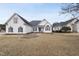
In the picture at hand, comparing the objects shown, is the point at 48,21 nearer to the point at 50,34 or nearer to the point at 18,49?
the point at 50,34

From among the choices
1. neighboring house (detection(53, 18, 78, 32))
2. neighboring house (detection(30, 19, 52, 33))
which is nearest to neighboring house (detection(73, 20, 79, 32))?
neighboring house (detection(53, 18, 78, 32))

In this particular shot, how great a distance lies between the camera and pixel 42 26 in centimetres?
377

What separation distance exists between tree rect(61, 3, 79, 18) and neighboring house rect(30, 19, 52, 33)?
0.24 metres

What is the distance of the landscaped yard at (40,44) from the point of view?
12.1 ft

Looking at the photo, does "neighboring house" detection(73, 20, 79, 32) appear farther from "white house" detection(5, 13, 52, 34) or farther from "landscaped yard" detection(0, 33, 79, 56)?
"white house" detection(5, 13, 52, 34)

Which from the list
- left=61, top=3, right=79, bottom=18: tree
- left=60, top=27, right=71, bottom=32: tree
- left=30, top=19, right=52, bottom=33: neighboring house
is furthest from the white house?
left=61, top=3, right=79, bottom=18: tree

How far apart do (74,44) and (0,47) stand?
0.90m

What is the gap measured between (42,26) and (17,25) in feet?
1.01

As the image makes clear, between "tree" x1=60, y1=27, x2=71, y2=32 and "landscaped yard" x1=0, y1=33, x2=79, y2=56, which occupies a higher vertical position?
"tree" x1=60, y1=27, x2=71, y2=32

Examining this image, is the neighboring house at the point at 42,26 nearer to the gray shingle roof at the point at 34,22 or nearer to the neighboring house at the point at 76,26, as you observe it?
the gray shingle roof at the point at 34,22

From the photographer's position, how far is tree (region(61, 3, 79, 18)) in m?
3.68

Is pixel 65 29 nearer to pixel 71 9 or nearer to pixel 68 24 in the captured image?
pixel 68 24

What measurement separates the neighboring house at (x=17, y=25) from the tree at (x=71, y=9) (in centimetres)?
47

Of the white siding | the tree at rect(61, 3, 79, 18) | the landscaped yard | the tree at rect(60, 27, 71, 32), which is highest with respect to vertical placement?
the tree at rect(61, 3, 79, 18)
